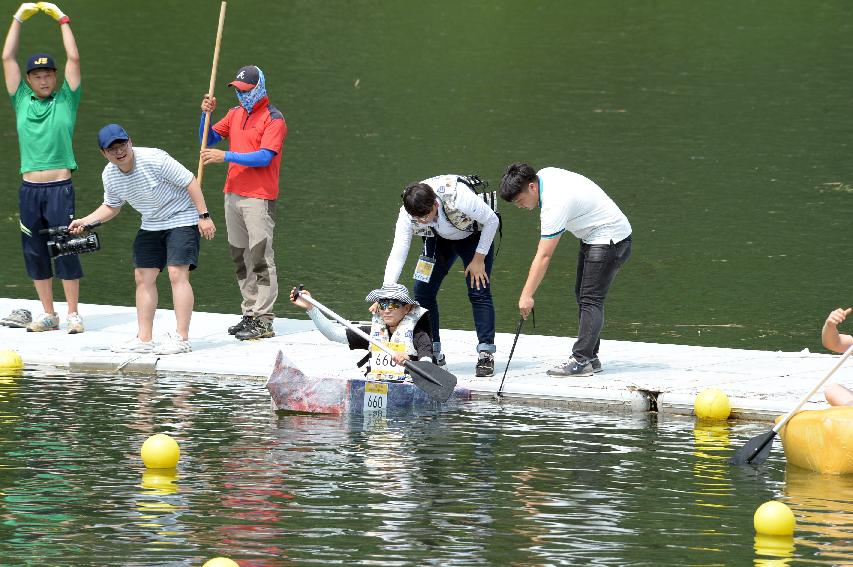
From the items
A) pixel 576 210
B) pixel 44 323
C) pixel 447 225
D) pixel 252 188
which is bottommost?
pixel 44 323

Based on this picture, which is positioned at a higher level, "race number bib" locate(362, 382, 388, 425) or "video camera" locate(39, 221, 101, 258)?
"video camera" locate(39, 221, 101, 258)

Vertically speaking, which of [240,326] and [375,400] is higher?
[240,326]

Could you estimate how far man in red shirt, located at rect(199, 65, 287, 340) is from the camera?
Result: 14172mm

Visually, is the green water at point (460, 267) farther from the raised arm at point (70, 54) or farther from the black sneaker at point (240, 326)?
the raised arm at point (70, 54)

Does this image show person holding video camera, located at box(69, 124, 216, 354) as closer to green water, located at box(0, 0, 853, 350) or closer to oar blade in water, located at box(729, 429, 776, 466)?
green water, located at box(0, 0, 853, 350)

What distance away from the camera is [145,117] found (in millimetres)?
28375

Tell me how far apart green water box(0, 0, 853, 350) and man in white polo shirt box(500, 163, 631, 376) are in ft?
7.81

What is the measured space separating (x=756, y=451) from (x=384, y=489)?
2.44 m

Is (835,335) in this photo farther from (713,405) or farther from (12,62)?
(12,62)

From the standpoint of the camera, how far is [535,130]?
91.5ft

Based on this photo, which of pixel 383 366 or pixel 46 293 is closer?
pixel 383 366

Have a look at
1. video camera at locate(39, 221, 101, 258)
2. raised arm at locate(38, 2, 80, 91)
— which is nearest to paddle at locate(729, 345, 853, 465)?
video camera at locate(39, 221, 101, 258)

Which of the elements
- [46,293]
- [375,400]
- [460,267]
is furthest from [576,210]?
[460,267]

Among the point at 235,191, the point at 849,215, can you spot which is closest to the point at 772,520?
the point at 235,191
